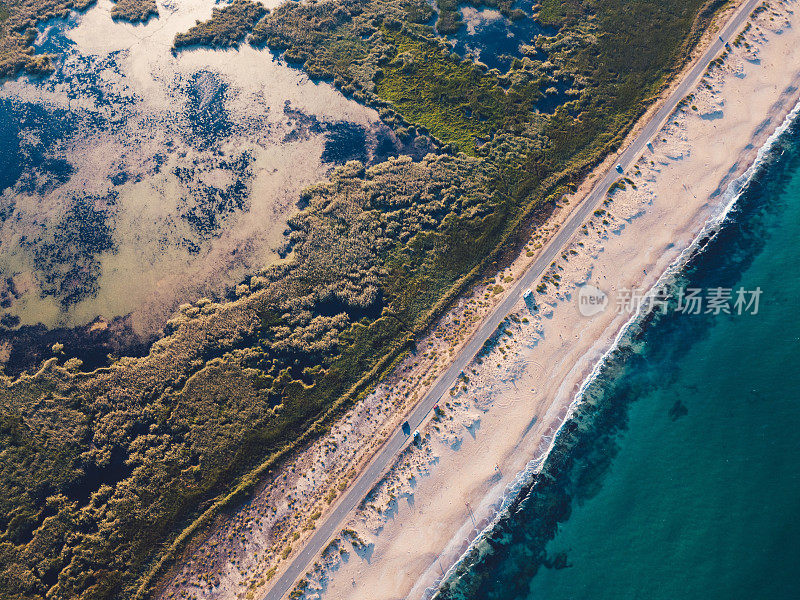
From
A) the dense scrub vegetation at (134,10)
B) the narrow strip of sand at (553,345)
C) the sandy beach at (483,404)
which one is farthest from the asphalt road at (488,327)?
the dense scrub vegetation at (134,10)

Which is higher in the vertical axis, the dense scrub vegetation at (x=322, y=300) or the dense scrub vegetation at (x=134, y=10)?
the dense scrub vegetation at (x=134, y=10)

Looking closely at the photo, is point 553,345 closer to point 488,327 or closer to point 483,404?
point 488,327

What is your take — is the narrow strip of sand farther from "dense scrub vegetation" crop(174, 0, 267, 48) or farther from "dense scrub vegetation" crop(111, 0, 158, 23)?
"dense scrub vegetation" crop(111, 0, 158, 23)

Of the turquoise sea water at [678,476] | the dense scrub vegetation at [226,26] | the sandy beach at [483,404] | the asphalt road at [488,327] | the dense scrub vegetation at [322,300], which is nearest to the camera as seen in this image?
the turquoise sea water at [678,476]

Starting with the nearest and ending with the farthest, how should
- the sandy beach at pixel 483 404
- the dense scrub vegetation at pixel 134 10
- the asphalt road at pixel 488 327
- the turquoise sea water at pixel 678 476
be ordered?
the turquoise sea water at pixel 678 476 < the sandy beach at pixel 483 404 < the asphalt road at pixel 488 327 < the dense scrub vegetation at pixel 134 10

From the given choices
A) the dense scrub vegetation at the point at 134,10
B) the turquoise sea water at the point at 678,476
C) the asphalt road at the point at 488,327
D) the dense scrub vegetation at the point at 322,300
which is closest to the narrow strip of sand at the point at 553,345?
the asphalt road at the point at 488,327

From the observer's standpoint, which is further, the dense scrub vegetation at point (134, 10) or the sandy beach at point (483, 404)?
the dense scrub vegetation at point (134, 10)

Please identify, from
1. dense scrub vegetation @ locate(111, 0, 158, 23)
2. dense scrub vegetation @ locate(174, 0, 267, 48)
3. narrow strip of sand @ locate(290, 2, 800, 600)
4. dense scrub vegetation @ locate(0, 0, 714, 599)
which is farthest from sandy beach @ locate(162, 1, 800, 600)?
dense scrub vegetation @ locate(111, 0, 158, 23)

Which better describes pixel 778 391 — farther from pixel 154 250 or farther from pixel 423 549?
pixel 154 250

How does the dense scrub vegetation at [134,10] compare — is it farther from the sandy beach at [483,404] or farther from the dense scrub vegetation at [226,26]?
the sandy beach at [483,404]
